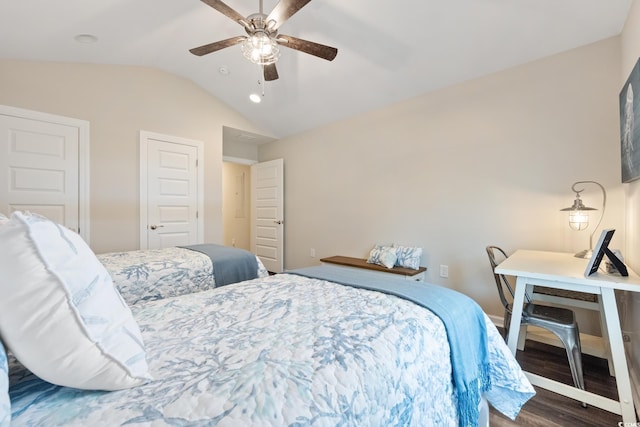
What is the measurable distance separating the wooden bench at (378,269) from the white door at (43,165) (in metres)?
→ 3.00

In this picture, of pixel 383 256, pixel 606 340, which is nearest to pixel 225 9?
pixel 383 256

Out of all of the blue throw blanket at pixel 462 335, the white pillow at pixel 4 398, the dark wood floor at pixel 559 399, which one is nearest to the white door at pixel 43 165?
the white pillow at pixel 4 398

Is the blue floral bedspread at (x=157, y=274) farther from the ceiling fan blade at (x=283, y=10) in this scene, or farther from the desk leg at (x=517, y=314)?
the desk leg at (x=517, y=314)

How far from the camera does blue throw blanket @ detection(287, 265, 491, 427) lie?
3.59ft

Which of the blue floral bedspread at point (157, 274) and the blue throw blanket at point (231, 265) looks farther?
the blue throw blanket at point (231, 265)

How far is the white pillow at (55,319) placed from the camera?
0.60 m

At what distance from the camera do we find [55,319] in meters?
0.62

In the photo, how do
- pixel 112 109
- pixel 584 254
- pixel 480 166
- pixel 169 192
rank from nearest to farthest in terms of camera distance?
pixel 584 254
pixel 480 166
pixel 112 109
pixel 169 192

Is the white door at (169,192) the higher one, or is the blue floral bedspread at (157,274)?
the white door at (169,192)

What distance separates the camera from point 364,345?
0.87 meters

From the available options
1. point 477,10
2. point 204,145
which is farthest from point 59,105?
point 477,10

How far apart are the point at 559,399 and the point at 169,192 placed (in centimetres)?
433

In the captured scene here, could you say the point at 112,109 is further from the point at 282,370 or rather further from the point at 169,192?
the point at 282,370

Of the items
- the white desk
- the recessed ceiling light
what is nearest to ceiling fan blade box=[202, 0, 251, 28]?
the recessed ceiling light
